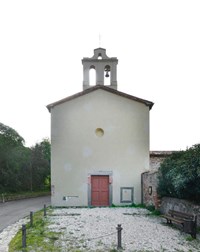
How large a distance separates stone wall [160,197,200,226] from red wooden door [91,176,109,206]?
15.5ft

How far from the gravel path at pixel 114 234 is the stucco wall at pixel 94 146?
4.02 m

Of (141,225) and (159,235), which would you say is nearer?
(159,235)

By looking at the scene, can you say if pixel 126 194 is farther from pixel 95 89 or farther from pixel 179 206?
pixel 95 89

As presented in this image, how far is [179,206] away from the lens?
12.0m

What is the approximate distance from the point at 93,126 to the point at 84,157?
212 cm

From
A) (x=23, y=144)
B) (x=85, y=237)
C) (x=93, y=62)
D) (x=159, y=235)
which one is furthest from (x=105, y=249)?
(x=23, y=144)

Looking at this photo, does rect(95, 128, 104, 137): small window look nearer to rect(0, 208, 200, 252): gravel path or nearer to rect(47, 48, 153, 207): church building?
rect(47, 48, 153, 207): church building

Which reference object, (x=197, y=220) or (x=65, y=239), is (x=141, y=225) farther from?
(x=65, y=239)

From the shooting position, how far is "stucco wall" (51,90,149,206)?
59.7 feet

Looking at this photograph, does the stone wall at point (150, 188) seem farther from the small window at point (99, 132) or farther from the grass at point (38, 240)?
the grass at point (38, 240)

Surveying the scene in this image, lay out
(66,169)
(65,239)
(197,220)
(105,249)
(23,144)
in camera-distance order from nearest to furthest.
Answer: (105,249)
(65,239)
(197,220)
(66,169)
(23,144)

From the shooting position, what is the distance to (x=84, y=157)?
18.4 meters

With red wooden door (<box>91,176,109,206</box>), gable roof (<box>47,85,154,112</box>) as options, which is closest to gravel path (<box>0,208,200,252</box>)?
red wooden door (<box>91,176,109,206</box>)

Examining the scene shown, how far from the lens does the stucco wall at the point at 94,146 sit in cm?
1820
